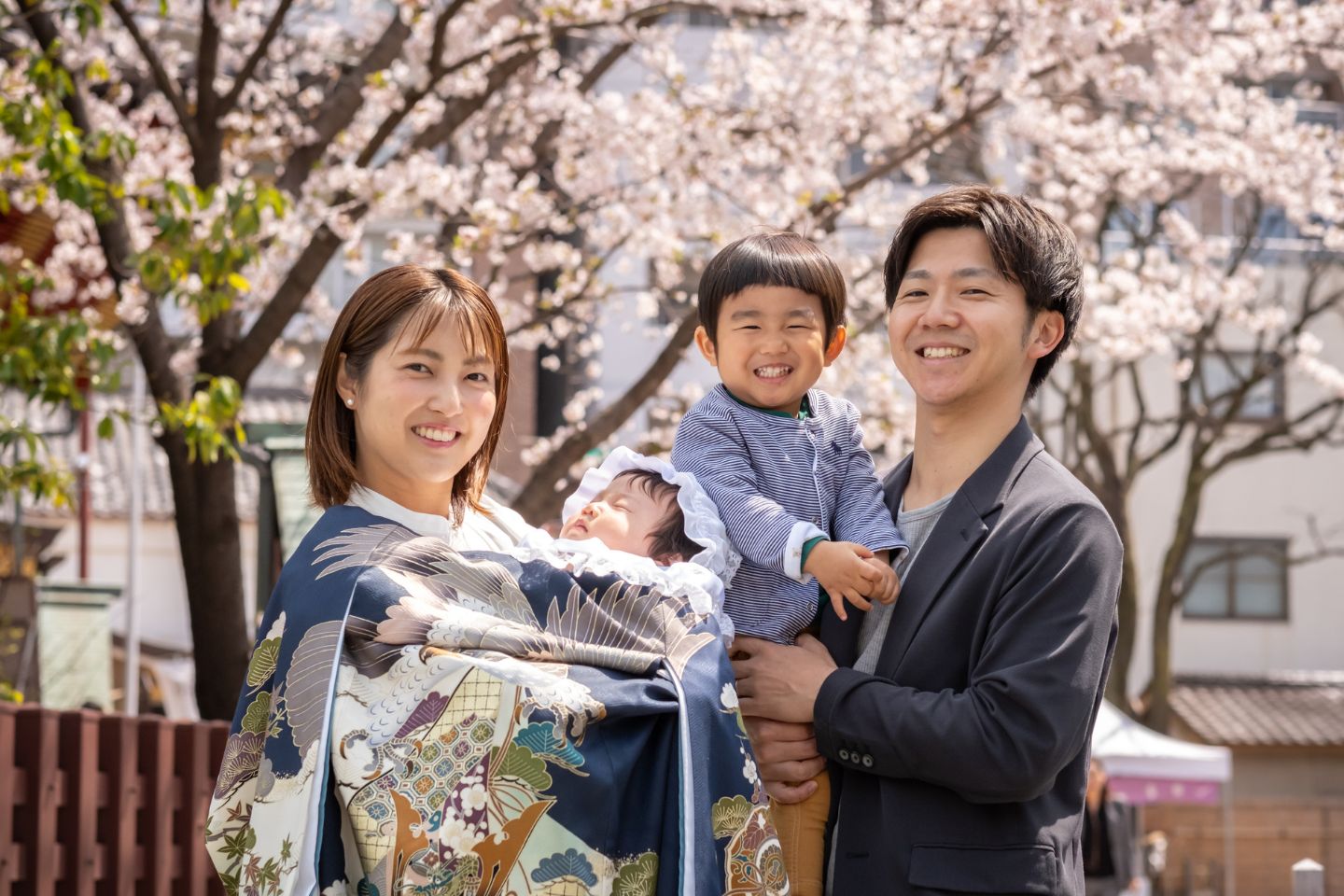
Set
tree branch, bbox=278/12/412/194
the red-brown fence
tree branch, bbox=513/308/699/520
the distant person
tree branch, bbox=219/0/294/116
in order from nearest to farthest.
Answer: the red-brown fence → tree branch, bbox=219/0/294/116 → tree branch, bbox=278/12/412/194 → tree branch, bbox=513/308/699/520 → the distant person

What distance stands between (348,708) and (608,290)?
24.0 ft

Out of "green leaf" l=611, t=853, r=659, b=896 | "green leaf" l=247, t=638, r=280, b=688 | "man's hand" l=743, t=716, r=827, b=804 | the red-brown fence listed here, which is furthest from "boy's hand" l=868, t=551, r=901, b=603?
the red-brown fence

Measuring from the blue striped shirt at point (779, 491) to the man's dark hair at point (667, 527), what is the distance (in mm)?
75

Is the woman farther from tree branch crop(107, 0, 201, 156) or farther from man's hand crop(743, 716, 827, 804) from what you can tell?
tree branch crop(107, 0, 201, 156)

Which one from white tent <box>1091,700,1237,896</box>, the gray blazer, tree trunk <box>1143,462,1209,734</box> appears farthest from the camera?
tree trunk <box>1143,462,1209,734</box>

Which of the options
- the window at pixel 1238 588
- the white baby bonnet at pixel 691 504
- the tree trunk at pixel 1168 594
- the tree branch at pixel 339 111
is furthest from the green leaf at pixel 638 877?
the window at pixel 1238 588

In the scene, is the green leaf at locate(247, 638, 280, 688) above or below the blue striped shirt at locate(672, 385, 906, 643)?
below

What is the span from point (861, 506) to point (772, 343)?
375mm

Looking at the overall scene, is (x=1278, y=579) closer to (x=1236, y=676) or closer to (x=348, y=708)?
(x=1236, y=676)

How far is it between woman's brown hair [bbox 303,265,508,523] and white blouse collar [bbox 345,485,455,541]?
3 centimetres

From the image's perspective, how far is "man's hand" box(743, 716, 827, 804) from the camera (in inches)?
110

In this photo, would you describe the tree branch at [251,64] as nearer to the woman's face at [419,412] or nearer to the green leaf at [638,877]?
the woman's face at [419,412]

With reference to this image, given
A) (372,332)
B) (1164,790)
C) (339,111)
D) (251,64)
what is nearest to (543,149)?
(339,111)

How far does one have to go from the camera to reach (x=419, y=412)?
2.73 m
